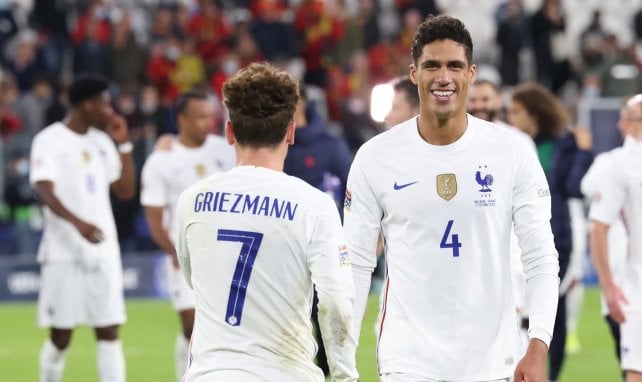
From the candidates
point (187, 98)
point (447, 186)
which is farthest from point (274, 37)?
point (447, 186)

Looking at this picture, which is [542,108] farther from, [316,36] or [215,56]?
[316,36]

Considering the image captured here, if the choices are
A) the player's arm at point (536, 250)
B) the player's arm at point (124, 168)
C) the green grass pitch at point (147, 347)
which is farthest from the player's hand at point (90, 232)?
the player's arm at point (536, 250)

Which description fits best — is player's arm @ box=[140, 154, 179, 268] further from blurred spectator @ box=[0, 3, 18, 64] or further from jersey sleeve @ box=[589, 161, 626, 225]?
blurred spectator @ box=[0, 3, 18, 64]

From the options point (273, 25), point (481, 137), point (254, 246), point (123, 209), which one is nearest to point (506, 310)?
point (481, 137)

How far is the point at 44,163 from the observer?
10453 millimetres

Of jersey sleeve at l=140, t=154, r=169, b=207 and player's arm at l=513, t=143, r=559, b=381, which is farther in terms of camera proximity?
jersey sleeve at l=140, t=154, r=169, b=207

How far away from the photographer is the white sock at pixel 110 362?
33.8ft

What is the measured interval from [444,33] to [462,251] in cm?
87

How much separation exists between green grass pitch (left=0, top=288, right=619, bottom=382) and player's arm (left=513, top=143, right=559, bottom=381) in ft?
21.5

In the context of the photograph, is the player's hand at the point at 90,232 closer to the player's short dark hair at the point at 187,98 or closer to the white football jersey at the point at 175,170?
the white football jersey at the point at 175,170

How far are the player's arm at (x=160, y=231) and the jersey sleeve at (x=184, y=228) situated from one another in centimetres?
531

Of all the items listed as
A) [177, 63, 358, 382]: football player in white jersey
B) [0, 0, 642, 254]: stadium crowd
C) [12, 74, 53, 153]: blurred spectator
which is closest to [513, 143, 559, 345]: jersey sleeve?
[177, 63, 358, 382]: football player in white jersey

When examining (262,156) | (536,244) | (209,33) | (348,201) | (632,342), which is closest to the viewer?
(262,156)

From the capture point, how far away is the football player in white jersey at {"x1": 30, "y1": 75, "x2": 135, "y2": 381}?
1042 centimetres
